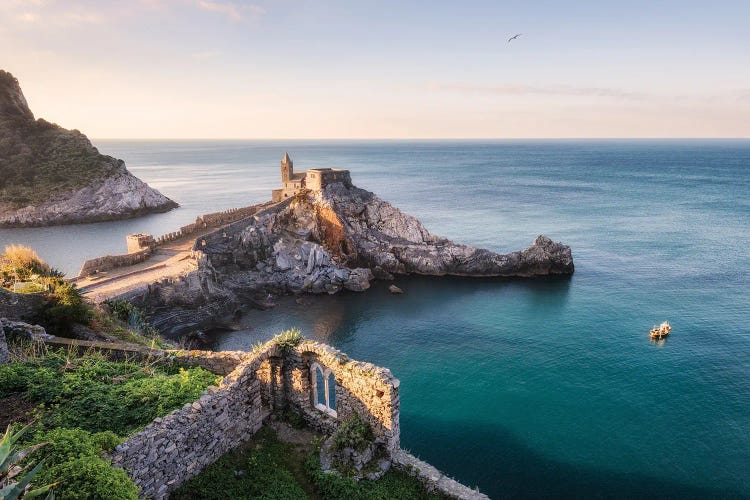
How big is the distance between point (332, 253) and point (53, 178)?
2361 inches

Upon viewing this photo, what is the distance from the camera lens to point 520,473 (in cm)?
2147

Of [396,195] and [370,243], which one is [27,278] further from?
[396,195]

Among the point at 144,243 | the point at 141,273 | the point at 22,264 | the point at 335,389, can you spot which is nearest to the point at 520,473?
the point at 335,389

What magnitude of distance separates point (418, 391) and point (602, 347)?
15.7 m

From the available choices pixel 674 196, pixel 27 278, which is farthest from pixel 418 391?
pixel 674 196

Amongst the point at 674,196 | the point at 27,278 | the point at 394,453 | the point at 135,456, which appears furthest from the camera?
the point at 674,196

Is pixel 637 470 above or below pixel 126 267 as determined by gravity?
below

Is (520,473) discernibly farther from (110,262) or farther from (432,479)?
(110,262)

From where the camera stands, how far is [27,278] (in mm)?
23297

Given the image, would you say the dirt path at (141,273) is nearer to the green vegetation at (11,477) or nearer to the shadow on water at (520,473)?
the shadow on water at (520,473)

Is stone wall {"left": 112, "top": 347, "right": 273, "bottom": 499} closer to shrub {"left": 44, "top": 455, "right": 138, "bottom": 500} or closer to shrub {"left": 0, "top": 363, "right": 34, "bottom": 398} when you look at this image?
shrub {"left": 44, "top": 455, "right": 138, "bottom": 500}

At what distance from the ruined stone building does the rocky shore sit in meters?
1.31

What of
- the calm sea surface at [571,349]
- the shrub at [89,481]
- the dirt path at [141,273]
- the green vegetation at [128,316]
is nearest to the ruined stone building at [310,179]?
the calm sea surface at [571,349]

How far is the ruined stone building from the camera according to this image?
5875cm
